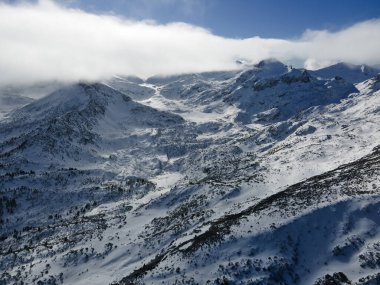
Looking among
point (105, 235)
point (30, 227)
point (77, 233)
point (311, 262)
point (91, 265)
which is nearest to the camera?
point (311, 262)

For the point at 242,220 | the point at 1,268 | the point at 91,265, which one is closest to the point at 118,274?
the point at 91,265

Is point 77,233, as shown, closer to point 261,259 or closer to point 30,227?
point 30,227

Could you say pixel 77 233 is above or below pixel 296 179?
below

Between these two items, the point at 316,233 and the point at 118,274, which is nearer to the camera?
the point at 316,233

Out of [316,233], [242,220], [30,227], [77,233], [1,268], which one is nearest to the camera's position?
[316,233]

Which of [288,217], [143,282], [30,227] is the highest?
[288,217]

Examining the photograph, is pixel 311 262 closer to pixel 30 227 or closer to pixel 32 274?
pixel 32 274

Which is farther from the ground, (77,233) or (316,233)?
(316,233)

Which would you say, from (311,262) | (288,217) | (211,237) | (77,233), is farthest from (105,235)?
(311,262)

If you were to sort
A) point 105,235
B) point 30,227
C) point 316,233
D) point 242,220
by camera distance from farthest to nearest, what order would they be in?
1. point 30,227
2. point 105,235
3. point 242,220
4. point 316,233
